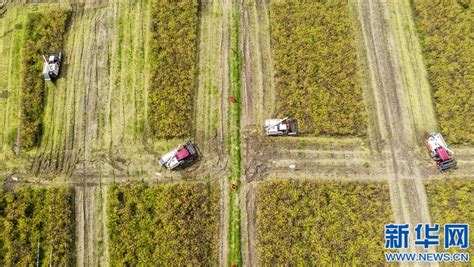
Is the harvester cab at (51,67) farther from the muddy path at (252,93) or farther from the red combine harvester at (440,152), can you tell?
the red combine harvester at (440,152)

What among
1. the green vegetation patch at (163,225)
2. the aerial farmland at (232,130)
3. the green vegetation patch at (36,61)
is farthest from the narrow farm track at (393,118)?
the green vegetation patch at (36,61)

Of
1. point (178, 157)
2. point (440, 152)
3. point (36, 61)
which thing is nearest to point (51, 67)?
point (36, 61)

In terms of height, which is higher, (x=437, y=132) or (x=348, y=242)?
(x=437, y=132)

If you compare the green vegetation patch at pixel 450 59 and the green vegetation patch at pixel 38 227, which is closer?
the green vegetation patch at pixel 38 227

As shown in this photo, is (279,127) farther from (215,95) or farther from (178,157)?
(178,157)

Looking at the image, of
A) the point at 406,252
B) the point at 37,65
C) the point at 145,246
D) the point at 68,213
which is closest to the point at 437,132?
the point at 406,252

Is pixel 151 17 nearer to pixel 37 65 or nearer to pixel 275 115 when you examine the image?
pixel 37 65
